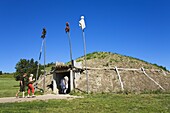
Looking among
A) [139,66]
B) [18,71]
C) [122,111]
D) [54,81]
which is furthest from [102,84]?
[18,71]

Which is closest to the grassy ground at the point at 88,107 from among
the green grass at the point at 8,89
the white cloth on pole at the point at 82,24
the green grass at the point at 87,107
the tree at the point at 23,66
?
the green grass at the point at 87,107

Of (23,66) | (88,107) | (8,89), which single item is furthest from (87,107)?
(23,66)

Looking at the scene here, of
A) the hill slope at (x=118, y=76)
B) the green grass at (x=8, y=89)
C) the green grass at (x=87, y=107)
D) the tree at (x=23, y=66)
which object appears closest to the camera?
the green grass at (x=87, y=107)

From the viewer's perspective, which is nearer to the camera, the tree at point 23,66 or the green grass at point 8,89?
the green grass at point 8,89

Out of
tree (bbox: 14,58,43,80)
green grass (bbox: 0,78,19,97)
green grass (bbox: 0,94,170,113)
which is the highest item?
tree (bbox: 14,58,43,80)

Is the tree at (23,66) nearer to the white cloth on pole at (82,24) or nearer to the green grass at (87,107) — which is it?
the white cloth on pole at (82,24)

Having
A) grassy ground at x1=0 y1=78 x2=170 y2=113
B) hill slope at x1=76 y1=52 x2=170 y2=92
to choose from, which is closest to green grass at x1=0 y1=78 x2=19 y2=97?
hill slope at x1=76 y1=52 x2=170 y2=92

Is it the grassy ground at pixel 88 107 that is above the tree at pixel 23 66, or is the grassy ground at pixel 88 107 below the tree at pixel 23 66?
below

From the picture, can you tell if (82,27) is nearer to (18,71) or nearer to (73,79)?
(73,79)

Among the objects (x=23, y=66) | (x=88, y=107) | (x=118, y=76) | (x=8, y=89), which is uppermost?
(x=23, y=66)

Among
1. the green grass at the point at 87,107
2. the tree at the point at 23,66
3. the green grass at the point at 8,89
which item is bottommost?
the green grass at the point at 87,107

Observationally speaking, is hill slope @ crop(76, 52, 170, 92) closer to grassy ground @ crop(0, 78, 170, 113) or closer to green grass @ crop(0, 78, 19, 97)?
green grass @ crop(0, 78, 19, 97)

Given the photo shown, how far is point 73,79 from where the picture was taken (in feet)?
83.0

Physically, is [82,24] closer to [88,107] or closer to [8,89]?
[88,107]
